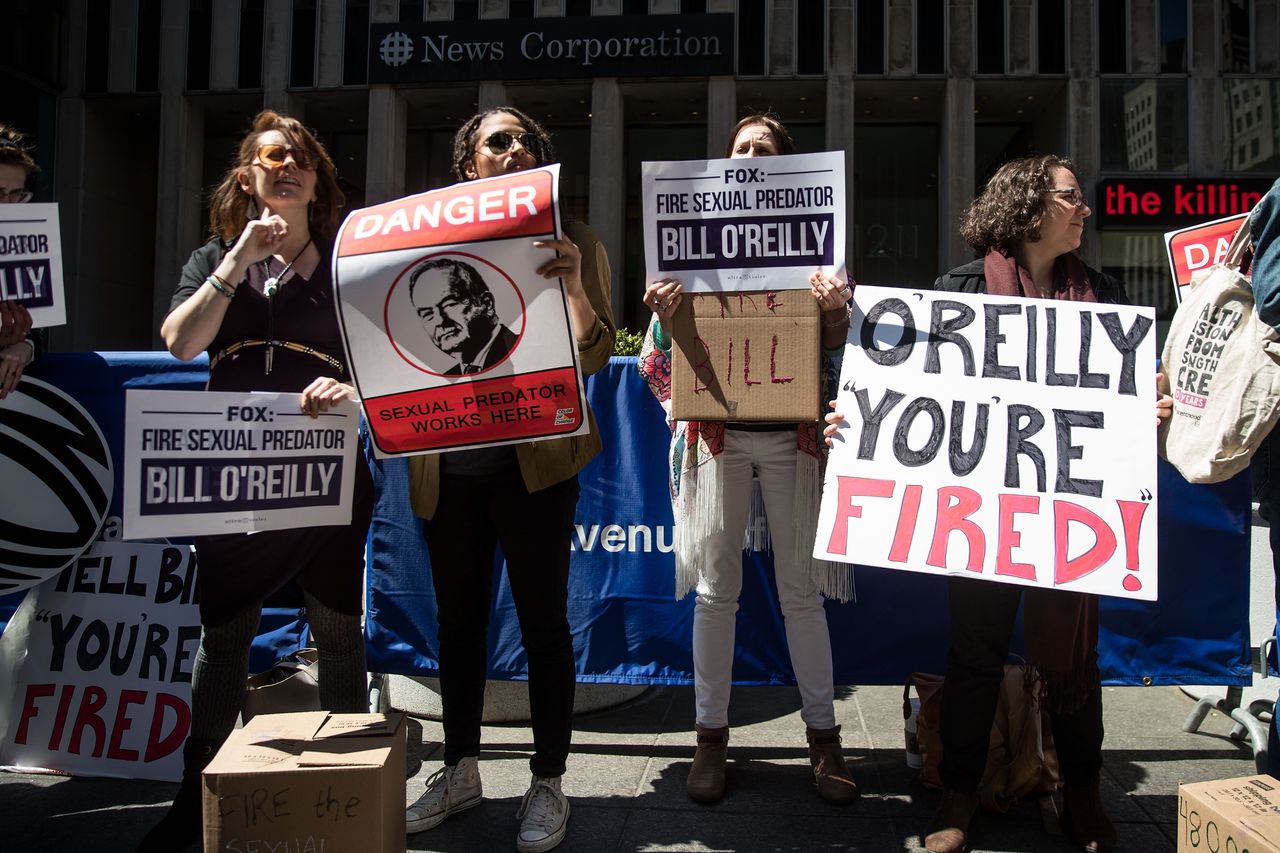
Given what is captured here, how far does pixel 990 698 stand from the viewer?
263 cm

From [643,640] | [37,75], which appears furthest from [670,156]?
[643,640]

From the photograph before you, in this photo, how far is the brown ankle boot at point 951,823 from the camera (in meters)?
2.56

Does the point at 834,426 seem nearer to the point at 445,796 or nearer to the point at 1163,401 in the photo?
the point at 1163,401

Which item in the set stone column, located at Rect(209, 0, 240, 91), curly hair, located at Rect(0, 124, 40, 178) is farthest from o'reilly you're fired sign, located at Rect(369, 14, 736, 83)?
curly hair, located at Rect(0, 124, 40, 178)

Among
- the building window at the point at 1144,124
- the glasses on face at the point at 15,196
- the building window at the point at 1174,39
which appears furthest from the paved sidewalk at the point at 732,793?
the building window at the point at 1174,39

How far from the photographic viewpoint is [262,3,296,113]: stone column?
19844 millimetres

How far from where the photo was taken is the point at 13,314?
2.97m

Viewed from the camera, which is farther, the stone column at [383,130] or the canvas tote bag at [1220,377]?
the stone column at [383,130]

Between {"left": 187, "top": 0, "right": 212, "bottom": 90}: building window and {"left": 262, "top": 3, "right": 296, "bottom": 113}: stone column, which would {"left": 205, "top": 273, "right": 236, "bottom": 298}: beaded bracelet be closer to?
{"left": 262, "top": 3, "right": 296, "bottom": 113}: stone column

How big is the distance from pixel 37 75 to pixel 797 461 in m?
22.2

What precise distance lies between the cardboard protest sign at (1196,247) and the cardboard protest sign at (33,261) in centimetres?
410

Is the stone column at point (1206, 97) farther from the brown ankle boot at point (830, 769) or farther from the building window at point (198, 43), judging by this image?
the building window at point (198, 43)

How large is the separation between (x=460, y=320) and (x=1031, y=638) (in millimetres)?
1816

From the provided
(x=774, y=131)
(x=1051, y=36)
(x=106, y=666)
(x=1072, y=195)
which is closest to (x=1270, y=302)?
(x=1072, y=195)
